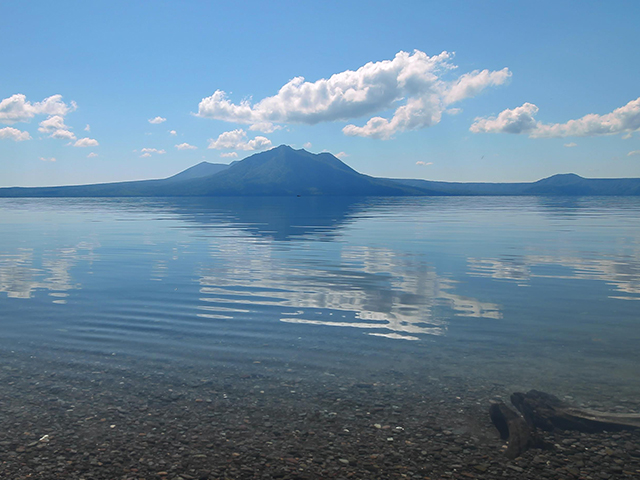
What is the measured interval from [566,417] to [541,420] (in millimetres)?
570

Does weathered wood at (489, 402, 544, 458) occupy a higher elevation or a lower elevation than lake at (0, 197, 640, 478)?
lower

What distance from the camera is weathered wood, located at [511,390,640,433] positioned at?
9820 millimetres

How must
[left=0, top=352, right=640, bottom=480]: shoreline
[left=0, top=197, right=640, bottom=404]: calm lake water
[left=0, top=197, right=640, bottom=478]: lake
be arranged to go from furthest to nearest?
[left=0, top=197, right=640, bottom=404]: calm lake water
[left=0, top=197, right=640, bottom=478]: lake
[left=0, top=352, right=640, bottom=480]: shoreline

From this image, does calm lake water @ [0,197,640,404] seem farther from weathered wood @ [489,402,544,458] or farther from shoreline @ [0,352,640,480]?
weathered wood @ [489,402,544,458]

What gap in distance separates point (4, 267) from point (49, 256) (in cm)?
551

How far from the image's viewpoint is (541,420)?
1004cm

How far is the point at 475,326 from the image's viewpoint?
17125mm

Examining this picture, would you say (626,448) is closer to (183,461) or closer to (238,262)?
(183,461)

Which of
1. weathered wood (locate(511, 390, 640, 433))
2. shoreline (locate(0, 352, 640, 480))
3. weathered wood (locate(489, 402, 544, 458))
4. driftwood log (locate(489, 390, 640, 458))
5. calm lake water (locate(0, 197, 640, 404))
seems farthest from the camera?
calm lake water (locate(0, 197, 640, 404))

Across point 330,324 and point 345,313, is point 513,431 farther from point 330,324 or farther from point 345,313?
point 345,313

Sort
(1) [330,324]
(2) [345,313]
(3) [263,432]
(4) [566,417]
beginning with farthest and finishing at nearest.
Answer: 1. (2) [345,313]
2. (1) [330,324]
3. (4) [566,417]
4. (3) [263,432]

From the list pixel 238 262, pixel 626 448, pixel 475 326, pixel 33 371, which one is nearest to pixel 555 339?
pixel 475 326

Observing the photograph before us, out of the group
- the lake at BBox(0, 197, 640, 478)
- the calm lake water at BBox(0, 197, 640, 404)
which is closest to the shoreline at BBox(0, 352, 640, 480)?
the lake at BBox(0, 197, 640, 478)

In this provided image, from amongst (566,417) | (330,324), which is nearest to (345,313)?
(330,324)
